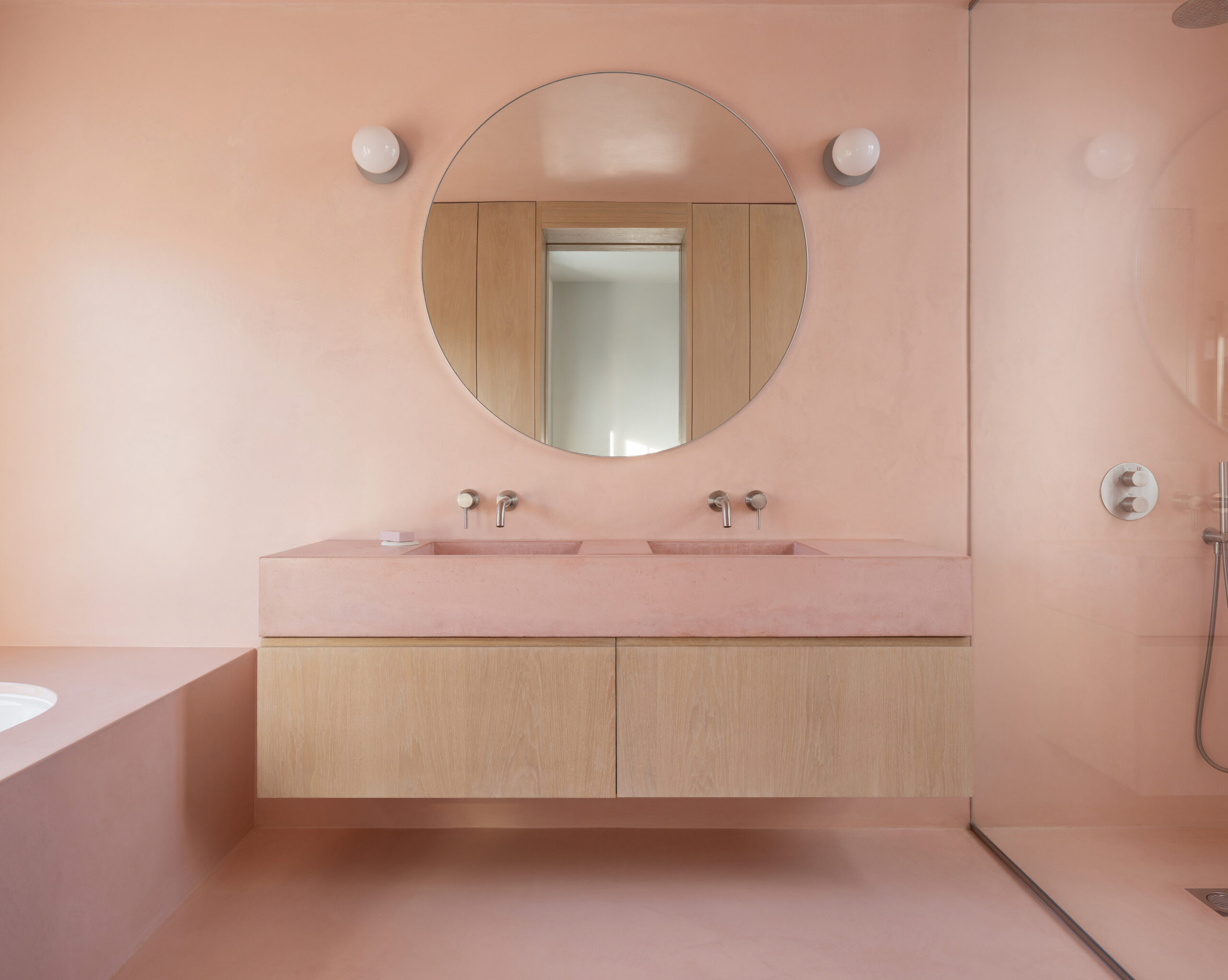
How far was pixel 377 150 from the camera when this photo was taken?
177 centimetres

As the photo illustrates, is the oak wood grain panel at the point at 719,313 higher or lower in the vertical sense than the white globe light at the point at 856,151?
lower

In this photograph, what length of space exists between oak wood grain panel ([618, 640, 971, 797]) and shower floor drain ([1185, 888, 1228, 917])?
38cm

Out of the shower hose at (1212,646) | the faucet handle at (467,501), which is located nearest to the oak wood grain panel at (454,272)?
the faucet handle at (467,501)

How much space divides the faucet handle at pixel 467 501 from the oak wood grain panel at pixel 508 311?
0.21 m

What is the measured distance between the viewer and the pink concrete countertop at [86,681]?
1184mm

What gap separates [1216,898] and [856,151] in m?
1.65

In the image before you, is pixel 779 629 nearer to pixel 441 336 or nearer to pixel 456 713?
pixel 456 713

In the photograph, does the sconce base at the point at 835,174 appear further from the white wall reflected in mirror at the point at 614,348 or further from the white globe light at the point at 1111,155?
the white globe light at the point at 1111,155

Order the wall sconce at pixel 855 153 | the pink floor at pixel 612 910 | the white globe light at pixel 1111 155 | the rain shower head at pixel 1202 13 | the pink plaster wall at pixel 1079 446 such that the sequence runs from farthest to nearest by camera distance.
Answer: the wall sconce at pixel 855 153 < the pink floor at pixel 612 910 < the white globe light at pixel 1111 155 < the pink plaster wall at pixel 1079 446 < the rain shower head at pixel 1202 13

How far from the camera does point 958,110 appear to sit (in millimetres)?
1859

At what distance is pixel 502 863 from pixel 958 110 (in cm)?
225

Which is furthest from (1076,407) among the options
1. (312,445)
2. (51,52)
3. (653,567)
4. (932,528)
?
(51,52)

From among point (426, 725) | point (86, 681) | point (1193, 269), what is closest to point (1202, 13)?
point (1193, 269)

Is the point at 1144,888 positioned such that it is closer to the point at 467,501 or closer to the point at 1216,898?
the point at 1216,898
